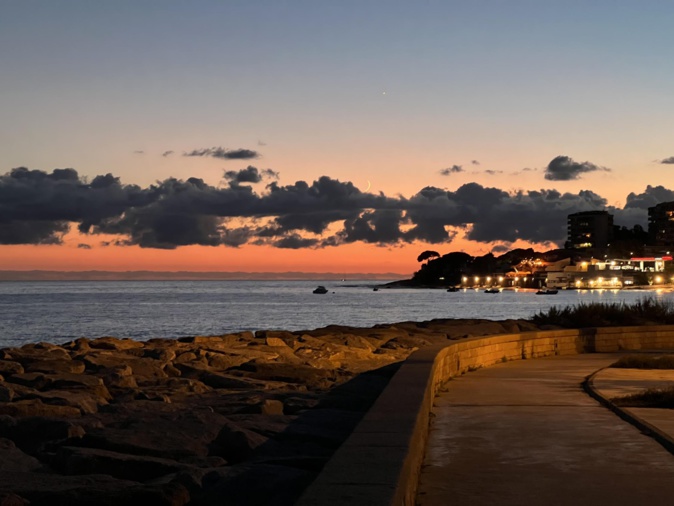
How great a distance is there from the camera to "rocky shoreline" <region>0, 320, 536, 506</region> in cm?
742

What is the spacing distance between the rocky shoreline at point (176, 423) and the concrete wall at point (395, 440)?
70 cm

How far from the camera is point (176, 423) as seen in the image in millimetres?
10031

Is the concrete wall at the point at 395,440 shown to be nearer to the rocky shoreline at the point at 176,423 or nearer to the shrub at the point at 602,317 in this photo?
the rocky shoreline at the point at 176,423

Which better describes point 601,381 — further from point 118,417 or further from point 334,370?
point 118,417

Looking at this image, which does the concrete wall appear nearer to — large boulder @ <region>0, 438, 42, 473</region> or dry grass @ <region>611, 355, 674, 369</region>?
dry grass @ <region>611, 355, 674, 369</region>

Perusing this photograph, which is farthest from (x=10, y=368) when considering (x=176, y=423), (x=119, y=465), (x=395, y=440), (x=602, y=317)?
A: (x=602, y=317)

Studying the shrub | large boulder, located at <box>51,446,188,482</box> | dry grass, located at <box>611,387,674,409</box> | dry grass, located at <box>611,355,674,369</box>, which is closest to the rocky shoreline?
large boulder, located at <box>51,446,188,482</box>

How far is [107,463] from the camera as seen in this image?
327 inches

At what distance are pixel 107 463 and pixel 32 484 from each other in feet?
2.60

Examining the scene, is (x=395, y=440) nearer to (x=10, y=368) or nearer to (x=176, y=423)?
(x=176, y=423)

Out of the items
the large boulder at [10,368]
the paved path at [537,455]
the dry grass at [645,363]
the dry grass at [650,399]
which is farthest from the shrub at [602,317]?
the large boulder at [10,368]

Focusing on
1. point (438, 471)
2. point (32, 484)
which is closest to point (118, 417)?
point (32, 484)

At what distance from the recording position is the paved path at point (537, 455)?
286 inches

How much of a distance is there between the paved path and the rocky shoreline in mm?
1180
